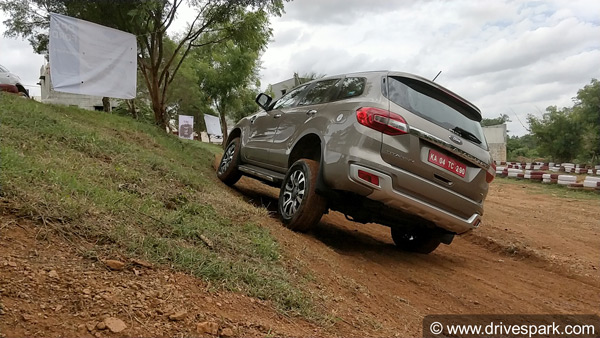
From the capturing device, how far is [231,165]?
6.61m

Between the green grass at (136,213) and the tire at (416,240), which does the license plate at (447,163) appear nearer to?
the tire at (416,240)

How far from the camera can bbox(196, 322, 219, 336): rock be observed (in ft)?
6.23

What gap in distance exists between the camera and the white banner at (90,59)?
7926mm

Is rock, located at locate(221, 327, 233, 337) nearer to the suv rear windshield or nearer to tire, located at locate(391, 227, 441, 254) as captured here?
the suv rear windshield

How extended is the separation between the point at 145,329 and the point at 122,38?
8.46 metres

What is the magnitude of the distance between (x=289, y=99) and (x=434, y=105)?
2.23m

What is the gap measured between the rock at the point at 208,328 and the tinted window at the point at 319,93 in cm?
315

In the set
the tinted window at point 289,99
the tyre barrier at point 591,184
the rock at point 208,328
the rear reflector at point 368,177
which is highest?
the tinted window at point 289,99

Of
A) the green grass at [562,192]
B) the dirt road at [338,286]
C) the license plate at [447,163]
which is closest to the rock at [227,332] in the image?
the dirt road at [338,286]

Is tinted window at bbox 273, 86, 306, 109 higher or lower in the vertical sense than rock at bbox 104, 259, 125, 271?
higher

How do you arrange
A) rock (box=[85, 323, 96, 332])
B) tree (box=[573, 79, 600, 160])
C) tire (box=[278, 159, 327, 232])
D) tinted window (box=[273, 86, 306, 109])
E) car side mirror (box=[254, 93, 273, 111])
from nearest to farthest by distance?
rock (box=[85, 323, 96, 332]), tire (box=[278, 159, 327, 232]), tinted window (box=[273, 86, 306, 109]), car side mirror (box=[254, 93, 273, 111]), tree (box=[573, 79, 600, 160])

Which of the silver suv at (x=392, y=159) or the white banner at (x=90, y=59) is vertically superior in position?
the white banner at (x=90, y=59)

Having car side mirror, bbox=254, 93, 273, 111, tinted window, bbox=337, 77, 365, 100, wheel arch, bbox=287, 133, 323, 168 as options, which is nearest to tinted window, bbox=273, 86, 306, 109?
car side mirror, bbox=254, 93, 273, 111

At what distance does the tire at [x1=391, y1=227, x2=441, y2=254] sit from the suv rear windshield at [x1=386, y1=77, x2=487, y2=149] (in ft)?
3.74
